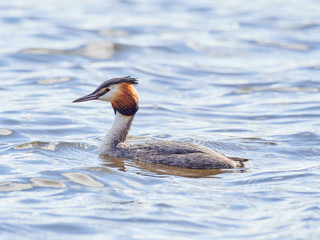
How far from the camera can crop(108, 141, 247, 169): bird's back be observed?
28.9 feet

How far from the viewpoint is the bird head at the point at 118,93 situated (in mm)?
9539

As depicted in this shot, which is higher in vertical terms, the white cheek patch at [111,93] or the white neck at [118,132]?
the white cheek patch at [111,93]

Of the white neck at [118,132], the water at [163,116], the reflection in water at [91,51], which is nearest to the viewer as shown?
the water at [163,116]

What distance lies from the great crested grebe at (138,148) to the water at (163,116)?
6.2 inches

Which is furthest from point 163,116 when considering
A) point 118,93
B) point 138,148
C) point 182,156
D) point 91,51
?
point 91,51

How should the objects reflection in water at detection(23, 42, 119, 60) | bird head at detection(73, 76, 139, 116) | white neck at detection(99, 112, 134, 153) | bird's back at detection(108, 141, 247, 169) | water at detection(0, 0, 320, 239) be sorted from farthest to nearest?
reflection in water at detection(23, 42, 119, 60) < white neck at detection(99, 112, 134, 153) < bird head at detection(73, 76, 139, 116) < bird's back at detection(108, 141, 247, 169) < water at detection(0, 0, 320, 239)

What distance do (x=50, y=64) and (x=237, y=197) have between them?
393 inches

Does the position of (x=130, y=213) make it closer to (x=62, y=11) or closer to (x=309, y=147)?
(x=309, y=147)

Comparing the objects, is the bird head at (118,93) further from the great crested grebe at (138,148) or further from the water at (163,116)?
the water at (163,116)

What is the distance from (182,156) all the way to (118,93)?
52.1 inches

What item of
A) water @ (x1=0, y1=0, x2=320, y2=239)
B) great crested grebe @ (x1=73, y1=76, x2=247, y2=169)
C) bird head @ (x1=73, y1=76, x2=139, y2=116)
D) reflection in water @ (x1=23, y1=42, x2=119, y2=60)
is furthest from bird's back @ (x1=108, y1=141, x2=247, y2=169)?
reflection in water @ (x1=23, y1=42, x2=119, y2=60)

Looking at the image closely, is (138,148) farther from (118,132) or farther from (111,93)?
(111,93)

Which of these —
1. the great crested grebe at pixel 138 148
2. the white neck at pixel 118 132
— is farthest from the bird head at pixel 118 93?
the white neck at pixel 118 132

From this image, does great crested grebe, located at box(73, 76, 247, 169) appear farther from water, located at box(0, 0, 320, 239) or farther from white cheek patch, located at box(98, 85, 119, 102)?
water, located at box(0, 0, 320, 239)
